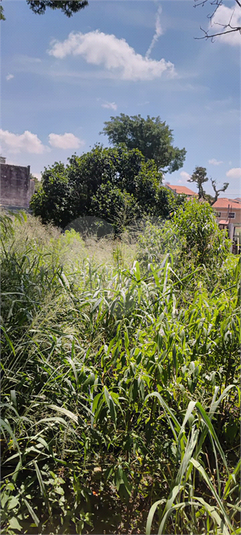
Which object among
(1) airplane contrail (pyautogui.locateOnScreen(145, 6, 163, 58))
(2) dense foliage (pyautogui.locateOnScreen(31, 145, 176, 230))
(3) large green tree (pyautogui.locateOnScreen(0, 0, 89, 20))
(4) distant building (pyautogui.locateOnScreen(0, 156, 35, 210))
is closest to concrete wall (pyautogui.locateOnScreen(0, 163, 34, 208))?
(4) distant building (pyautogui.locateOnScreen(0, 156, 35, 210))

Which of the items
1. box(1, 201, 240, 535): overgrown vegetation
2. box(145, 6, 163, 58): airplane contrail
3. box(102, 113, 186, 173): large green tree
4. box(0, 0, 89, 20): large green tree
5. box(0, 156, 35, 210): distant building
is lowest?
box(1, 201, 240, 535): overgrown vegetation

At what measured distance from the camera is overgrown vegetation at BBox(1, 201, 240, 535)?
40.6 inches

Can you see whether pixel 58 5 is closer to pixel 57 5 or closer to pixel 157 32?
pixel 57 5

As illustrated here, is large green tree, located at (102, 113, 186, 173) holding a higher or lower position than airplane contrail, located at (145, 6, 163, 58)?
higher

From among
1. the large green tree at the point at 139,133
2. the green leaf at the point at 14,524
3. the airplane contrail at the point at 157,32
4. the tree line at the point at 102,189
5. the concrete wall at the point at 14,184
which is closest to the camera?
the green leaf at the point at 14,524

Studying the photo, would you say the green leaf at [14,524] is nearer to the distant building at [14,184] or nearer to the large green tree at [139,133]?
the distant building at [14,184]

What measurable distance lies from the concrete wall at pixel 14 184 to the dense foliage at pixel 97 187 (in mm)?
670

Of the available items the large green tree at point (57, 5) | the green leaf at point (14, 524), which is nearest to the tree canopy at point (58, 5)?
the large green tree at point (57, 5)

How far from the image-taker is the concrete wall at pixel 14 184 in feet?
21.6

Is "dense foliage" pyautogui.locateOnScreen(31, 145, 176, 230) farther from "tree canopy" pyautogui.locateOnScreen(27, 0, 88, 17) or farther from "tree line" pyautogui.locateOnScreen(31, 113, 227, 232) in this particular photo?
"tree canopy" pyautogui.locateOnScreen(27, 0, 88, 17)

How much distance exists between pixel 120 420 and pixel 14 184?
6.54 metres

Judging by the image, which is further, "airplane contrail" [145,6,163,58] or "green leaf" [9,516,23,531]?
"airplane contrail" [145,6,163,58]

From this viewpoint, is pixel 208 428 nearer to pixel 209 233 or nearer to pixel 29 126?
pixel 209 233

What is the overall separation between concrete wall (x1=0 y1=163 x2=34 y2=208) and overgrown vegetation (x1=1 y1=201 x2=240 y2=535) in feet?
18.0
